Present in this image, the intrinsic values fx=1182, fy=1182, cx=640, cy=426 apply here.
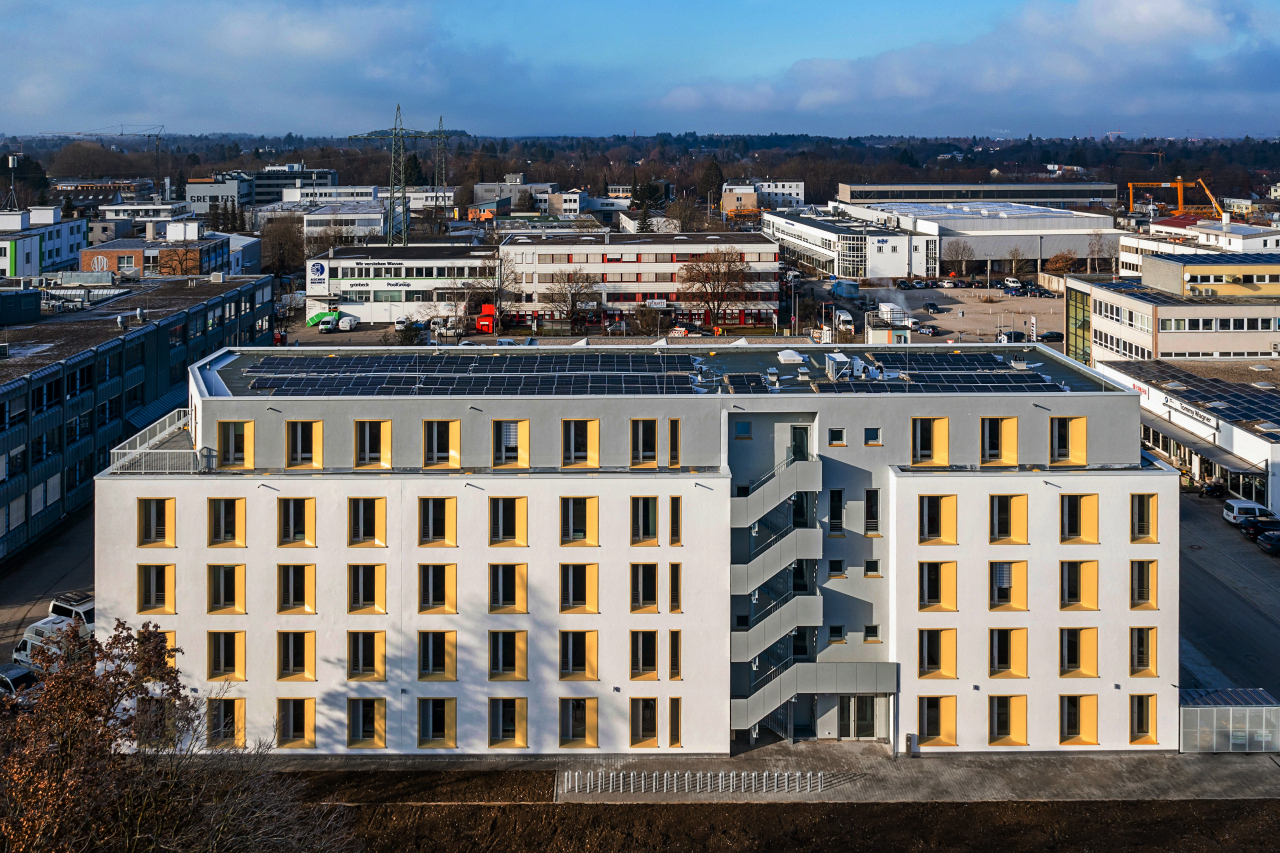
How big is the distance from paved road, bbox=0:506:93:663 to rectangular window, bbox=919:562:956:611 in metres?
16.5

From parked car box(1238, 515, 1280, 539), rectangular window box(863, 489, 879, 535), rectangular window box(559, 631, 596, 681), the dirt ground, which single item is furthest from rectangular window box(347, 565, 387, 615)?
parked car box(1238, 515, 1280, 539)

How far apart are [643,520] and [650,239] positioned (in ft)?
170

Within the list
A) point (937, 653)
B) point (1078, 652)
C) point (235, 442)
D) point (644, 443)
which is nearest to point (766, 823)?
point (937, 653)

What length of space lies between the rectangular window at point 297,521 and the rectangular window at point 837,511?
26.3ft

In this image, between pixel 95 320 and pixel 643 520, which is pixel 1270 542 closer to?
pixel 643 520

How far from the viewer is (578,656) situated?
18.1m

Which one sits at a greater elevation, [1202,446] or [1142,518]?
[1142,518]

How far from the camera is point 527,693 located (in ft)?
59.0

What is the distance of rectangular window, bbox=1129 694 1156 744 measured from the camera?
18250 millimetres

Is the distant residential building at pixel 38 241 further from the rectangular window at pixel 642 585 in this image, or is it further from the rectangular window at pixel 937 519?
the rectangular window at pixel 937 519

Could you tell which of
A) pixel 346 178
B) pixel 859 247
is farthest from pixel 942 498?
pixel 346 178

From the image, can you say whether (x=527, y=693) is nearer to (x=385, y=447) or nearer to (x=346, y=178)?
(x=385, y=447)

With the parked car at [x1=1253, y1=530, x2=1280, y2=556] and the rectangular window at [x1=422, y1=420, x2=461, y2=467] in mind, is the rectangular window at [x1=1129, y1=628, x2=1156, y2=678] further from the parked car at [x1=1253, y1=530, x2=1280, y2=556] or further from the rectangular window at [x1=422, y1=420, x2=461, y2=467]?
the parked car at [x1=1253, y1=530, x2=1280, y2=556]

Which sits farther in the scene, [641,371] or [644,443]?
[641,371]
